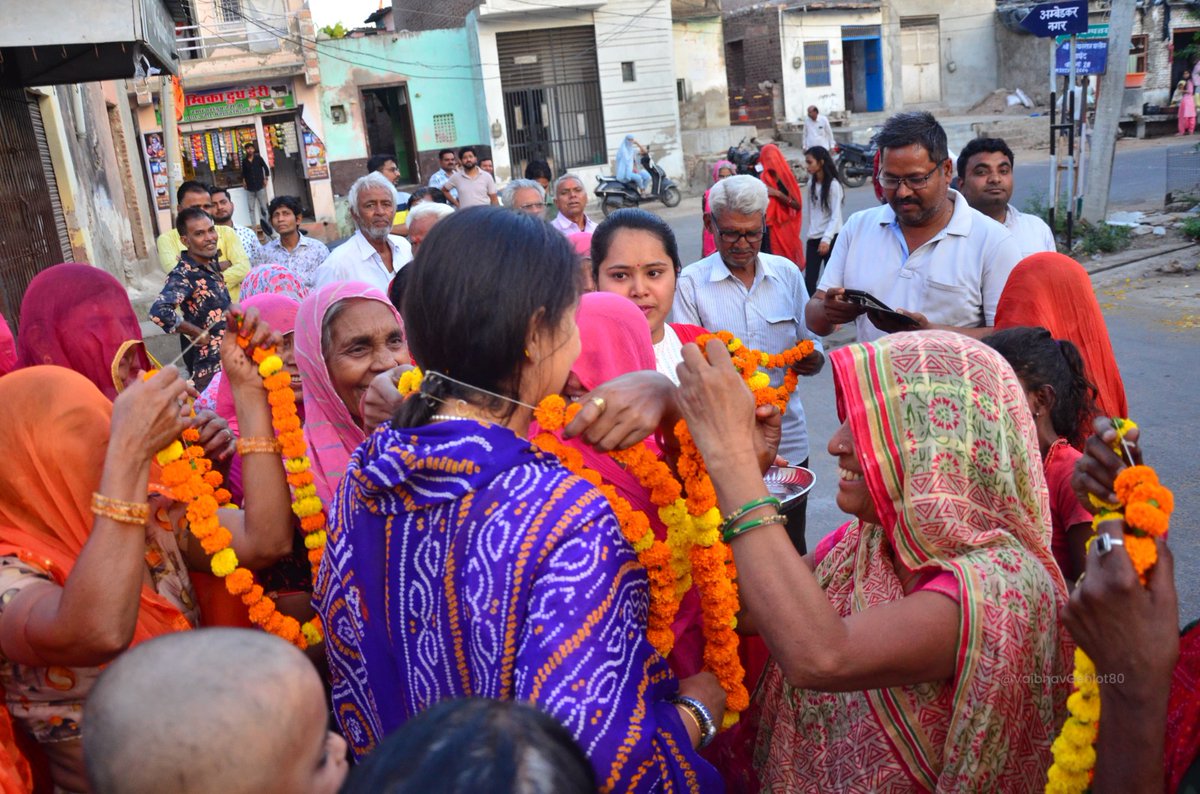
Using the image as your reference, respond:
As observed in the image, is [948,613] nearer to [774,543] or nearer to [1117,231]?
[774,543]

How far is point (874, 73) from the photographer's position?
34344 millimetres

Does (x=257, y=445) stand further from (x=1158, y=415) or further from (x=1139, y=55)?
(x=1139, y=55)

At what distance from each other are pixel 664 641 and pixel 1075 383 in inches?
61.1

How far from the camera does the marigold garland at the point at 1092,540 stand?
1.49m

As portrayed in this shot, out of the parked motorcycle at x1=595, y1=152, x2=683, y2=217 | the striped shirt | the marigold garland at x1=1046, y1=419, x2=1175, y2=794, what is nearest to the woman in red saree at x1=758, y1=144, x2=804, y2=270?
the striped shirt

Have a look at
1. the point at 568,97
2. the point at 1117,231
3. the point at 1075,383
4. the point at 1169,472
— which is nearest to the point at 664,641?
the point at 1075,383

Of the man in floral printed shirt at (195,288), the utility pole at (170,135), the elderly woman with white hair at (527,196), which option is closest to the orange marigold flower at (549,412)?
the man in floral printed shirt at (195,288)

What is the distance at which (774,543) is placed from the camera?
1.68 meters

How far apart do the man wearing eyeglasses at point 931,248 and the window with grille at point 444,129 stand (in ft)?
77.2

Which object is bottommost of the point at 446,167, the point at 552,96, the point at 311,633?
the point at 311,633

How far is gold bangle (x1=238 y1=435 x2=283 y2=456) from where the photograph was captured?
2471 millimetres

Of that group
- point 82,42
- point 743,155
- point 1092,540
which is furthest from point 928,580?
point 743,155

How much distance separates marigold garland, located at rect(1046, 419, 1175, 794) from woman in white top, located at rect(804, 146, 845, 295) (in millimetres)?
7530

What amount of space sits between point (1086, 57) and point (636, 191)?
11.5 meters
